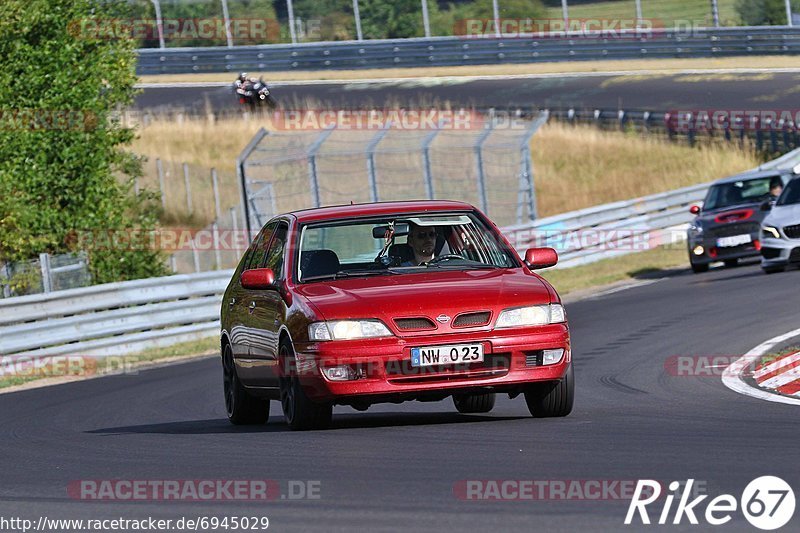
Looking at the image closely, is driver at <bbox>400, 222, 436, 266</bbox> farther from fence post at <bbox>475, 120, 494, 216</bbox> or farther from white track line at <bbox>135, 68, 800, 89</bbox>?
white track line at <bbox>135, 68, 800, 89</bbox>

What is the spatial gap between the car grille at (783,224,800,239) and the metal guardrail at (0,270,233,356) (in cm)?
812

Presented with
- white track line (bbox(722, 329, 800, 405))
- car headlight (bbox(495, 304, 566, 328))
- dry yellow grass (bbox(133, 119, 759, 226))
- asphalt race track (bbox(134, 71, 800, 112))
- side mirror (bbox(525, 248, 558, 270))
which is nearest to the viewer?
car headlight (bbox(495, 304, 566, 328))

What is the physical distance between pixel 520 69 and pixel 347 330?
1619 inches

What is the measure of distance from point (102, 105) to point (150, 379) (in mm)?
9964

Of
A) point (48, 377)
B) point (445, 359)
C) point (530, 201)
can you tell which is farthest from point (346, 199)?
point (445, 359)

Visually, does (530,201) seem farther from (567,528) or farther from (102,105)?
(567,528)

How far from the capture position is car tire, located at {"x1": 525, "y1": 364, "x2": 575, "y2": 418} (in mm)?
9555

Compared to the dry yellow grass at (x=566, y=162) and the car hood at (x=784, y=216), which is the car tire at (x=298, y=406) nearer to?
the car hood at (x=784, y=216)

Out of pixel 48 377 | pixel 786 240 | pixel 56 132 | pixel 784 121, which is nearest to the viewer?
pixel 48 377

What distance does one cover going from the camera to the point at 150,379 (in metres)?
17.4

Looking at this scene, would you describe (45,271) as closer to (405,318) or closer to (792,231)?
(792,231)

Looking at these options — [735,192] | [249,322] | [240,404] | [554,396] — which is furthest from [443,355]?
[735,192]

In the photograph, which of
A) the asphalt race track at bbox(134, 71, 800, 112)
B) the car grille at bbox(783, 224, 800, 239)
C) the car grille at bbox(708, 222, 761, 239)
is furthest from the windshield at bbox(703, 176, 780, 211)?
the asphalt race track at bbox(134, 71, 800, 112)

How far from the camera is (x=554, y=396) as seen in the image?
31.6ft
